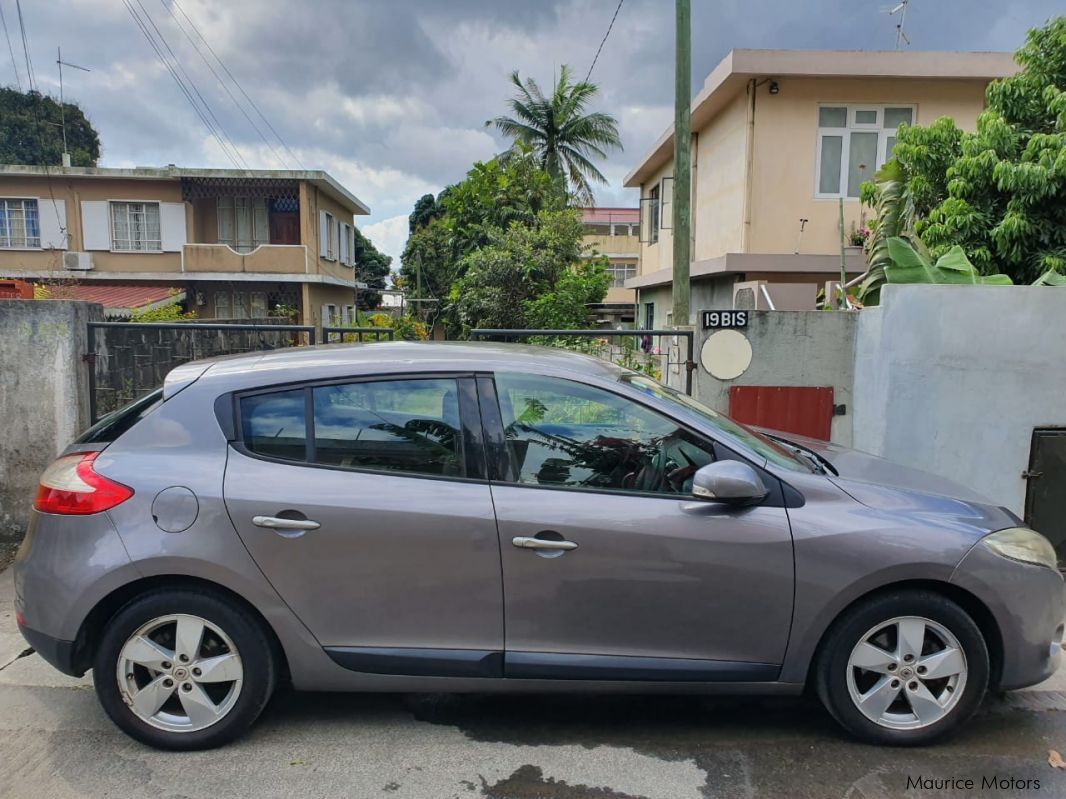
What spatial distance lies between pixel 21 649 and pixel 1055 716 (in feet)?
17.2

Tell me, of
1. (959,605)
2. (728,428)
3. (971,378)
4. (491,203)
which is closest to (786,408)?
(971,378)

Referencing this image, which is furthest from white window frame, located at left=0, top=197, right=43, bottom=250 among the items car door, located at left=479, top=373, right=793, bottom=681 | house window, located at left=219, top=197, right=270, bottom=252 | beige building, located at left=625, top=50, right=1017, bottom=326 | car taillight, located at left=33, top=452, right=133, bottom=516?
car door, located at left=479, top=373, right=793, bottom=681

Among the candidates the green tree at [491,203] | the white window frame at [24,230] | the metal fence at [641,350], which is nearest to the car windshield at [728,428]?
the metal fence at [641,350]

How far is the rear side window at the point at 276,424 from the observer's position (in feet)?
10.2

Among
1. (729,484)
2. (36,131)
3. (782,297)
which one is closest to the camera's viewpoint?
(729,484)

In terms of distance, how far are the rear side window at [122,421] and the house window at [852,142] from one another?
38.5 ft

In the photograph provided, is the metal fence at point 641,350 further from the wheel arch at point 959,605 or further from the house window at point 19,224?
the house window at point 19,224

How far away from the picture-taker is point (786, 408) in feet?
19.9

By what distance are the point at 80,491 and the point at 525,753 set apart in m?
2.12

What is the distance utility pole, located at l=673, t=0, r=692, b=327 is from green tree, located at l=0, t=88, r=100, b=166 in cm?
3432

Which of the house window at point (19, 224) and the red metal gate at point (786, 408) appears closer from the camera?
the red metal gate at point (786, 408)

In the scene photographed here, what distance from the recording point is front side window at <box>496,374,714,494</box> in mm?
3127

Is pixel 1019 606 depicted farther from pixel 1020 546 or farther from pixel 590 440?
pixel 590 440

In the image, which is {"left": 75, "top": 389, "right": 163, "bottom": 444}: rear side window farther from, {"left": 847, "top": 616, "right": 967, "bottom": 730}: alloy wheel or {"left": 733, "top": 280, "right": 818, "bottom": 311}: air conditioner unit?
{"left": 733, "top": 280, "right": 818, "bottom": 311}: air conditioner unit
